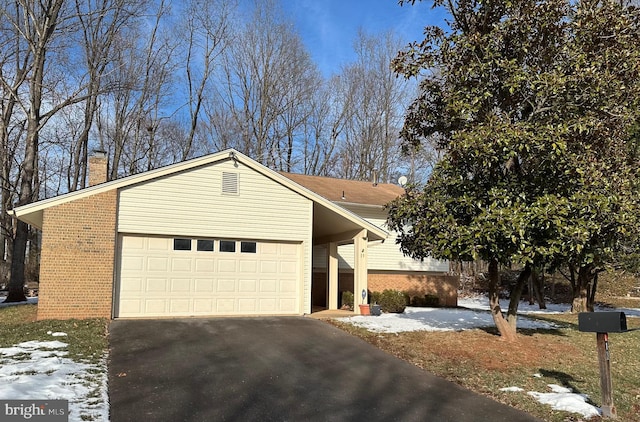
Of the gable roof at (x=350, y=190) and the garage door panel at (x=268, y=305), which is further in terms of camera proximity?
the gable roof at (x=350, y=190)

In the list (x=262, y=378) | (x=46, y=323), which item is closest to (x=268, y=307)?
(x=46, y=323)

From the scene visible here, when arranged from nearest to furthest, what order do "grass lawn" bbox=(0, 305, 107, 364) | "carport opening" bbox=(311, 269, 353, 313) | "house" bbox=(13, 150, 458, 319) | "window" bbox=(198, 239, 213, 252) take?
"grass lawn" bbox=(0, 305, 107, 364) < "house" bbox=(13, 150, 458, 319) < "window" bbox=(198, 239, 213, 252) < "carport opening" bbox=(311, 269, 353, 313)

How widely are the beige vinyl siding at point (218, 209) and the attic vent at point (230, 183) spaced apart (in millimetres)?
86

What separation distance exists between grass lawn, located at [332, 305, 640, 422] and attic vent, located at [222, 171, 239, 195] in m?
4.76

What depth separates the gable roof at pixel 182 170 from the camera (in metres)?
11.3

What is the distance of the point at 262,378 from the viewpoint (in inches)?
280

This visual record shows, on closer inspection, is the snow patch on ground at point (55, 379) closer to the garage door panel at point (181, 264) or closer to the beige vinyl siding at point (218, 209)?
the garage door panel at point (181, 264)

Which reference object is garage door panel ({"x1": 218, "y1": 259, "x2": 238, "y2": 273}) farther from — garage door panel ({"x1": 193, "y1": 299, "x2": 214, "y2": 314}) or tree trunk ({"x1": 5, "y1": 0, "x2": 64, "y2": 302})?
tree trunk ({"x1": 5, "y1": 0, "x2": 64, "y2": 302})

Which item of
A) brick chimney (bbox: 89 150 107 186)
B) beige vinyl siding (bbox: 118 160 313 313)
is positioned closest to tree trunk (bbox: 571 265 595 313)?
beige vinyl siding (bbox: 118 160 313 313)

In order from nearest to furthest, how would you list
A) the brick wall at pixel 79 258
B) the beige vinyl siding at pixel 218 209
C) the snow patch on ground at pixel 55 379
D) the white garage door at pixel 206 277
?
the snow patch on ground at pixel 55 379 → the brick wall at pixel 79 258 → the white garage door at pixel 206 277 → the beige vinyl siding at pixel 218 209

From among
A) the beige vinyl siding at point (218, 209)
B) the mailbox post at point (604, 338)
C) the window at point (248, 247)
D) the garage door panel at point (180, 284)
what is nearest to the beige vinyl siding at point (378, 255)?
the beige vinyl siding at point (218, 209)

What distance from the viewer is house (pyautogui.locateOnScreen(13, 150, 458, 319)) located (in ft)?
37.7

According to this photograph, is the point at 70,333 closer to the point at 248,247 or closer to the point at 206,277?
the point at 206,277

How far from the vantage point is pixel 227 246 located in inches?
520
